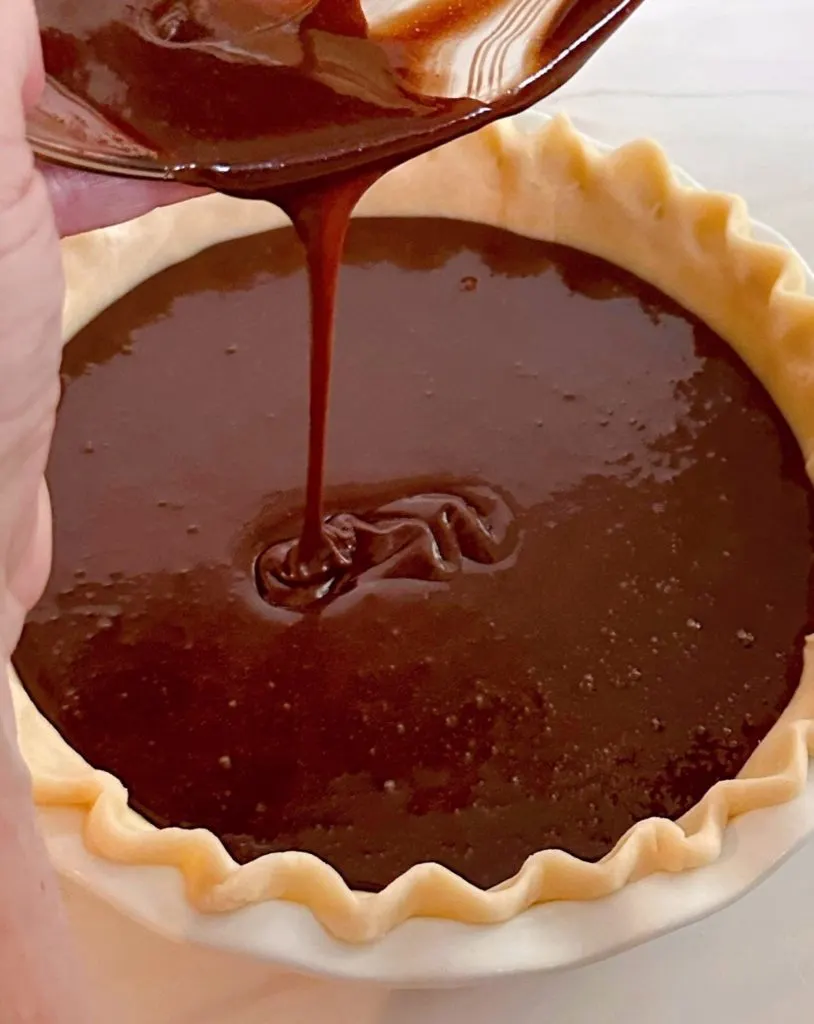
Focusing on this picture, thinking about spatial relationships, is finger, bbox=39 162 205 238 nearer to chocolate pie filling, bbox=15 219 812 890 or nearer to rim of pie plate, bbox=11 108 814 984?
chocolate pie filling, bbox=15 219 812 890

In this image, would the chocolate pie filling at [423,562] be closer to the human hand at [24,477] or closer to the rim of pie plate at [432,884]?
the rim of pie plate at [432,884]

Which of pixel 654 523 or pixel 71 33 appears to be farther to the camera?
pixel 654 523

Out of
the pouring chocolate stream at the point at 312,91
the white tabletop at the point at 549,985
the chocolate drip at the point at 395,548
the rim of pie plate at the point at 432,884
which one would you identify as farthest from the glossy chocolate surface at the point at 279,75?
the white tabletop at the point at 549,985

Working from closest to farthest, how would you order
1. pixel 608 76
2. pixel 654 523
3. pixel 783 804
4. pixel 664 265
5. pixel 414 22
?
pixel 783 804 → pixel 414 22 → pixel 654 523 → pixel 664 265 → pixel 608 76

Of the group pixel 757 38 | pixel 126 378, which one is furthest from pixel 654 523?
pixel 757 38

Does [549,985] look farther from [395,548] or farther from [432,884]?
[395,548]

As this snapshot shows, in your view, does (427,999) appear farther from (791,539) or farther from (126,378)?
(126,378)

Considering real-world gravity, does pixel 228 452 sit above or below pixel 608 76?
below
